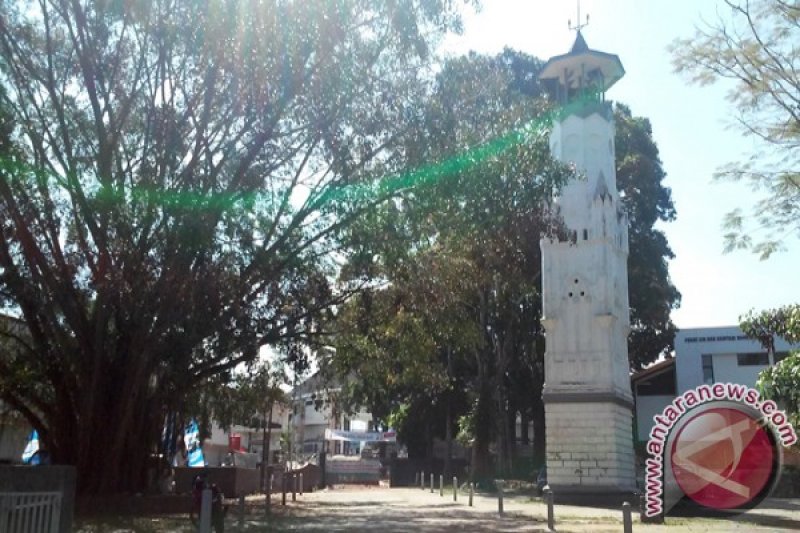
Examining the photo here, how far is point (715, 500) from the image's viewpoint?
692 inches

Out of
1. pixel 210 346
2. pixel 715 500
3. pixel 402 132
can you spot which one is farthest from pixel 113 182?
pixel 715 500

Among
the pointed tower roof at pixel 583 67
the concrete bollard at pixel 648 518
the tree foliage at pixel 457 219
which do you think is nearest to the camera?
the tree foliage at pixel 457 219

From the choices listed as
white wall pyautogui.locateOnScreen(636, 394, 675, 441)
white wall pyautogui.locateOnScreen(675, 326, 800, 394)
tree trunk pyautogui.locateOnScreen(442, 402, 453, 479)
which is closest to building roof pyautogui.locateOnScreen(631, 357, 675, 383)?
white wall pyautogui.locateOnScreen(675, 326, 800, 394)

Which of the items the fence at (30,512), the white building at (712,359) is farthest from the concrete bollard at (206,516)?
the white building at (712,359)

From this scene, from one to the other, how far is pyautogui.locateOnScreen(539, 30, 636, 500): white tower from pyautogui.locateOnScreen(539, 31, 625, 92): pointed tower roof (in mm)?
38

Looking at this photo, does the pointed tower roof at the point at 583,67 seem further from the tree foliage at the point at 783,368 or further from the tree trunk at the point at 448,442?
the tree trunk at the point at 448,442

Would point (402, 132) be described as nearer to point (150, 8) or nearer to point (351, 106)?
point (351, 106)

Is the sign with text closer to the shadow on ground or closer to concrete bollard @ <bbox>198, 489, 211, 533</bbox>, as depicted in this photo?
the shadow on ground

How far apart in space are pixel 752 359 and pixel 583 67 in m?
Result: 23.3

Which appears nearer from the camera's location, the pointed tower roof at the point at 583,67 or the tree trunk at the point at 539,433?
the pointed tower roof at the point at 583,67

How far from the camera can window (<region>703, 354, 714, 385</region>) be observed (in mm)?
46875

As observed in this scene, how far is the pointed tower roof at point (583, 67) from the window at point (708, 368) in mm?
21369

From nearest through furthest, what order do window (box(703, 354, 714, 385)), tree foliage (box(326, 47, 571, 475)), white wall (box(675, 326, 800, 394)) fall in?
tree foliage (box(326, 47, 571, 475)) < white wall (box(675, 326, 800, 394)) < window (box(703, 354, 714, 385))

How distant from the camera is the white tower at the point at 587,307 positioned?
91.8 ft
